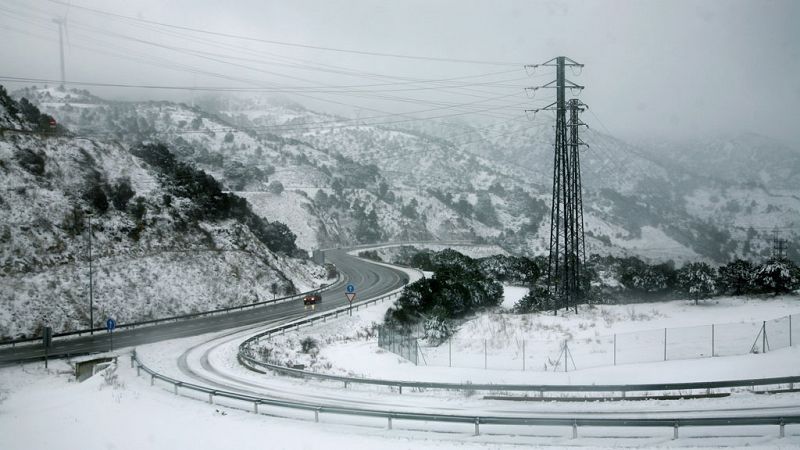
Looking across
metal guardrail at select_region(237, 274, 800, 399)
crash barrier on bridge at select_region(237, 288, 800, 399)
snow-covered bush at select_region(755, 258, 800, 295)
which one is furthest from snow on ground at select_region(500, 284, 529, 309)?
crash barrier on bridge at select_region(237, 288, 800, 399)

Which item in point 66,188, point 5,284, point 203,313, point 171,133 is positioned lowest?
point 203,313

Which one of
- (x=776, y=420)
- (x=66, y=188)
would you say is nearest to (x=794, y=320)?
(x=776, y=420)

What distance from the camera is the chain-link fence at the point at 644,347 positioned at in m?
26.5

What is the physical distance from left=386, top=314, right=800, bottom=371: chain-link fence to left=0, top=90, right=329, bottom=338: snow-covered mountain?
Result: 29891 millimetres

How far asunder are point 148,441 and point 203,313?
117 feet

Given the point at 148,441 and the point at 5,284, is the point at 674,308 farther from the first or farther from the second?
the point at 5,284

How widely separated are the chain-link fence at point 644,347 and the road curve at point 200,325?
21259 mm

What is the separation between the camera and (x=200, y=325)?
4759 centimetres

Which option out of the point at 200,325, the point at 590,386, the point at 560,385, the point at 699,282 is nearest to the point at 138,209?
the point at 200,325

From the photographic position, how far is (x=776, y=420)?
1422cm

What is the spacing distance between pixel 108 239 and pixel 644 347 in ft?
157

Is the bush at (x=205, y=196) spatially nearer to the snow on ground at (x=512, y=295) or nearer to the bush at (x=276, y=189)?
the snow on ground at (x=512, y=295)

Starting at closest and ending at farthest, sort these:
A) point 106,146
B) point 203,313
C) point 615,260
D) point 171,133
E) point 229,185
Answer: point 203,313, point 106,146, point 615,260, point 229,185, point 171,133

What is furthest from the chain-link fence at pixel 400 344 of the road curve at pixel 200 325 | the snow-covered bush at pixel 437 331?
the road curve at pixel 200 325
